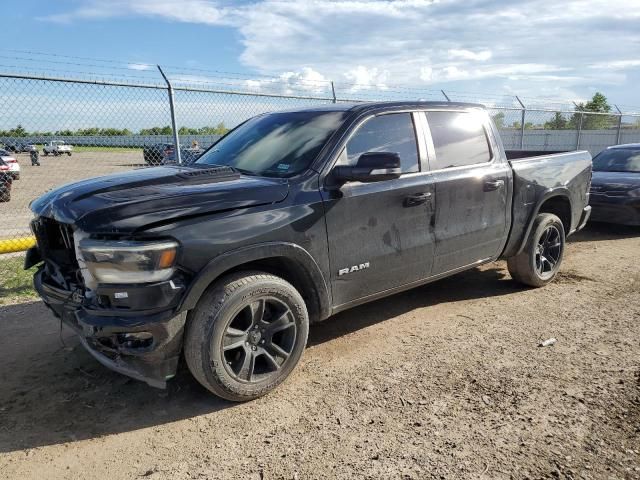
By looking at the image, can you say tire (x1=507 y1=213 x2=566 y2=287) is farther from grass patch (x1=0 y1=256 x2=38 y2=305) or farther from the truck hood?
grass patch (x1=0 y1=256 x2=38 y2=305)

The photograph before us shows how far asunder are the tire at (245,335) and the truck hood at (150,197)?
49 cm

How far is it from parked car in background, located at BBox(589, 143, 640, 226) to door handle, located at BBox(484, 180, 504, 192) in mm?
4568

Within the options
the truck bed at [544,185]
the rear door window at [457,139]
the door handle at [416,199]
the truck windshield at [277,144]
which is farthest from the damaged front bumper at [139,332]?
the truck bed at [544,185]

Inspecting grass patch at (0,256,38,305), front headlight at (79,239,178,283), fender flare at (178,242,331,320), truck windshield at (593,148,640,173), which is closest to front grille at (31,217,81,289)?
front headlight at (79,239,178,283)

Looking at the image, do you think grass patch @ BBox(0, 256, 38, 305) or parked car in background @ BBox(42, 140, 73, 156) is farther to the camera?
parked car in background @ BBox(42, 140, 73, 156)

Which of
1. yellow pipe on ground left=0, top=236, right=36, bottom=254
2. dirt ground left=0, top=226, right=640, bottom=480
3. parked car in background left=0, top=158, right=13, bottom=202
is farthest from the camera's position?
parked car in background left=0, top=158, right=13, bottom=202

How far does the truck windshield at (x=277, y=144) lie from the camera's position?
3.63 meters

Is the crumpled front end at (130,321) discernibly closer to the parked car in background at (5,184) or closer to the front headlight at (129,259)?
the front headlight at (129,259)

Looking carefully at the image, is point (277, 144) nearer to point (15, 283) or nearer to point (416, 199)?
point (416, 199)

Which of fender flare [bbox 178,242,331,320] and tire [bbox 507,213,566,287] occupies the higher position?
fender flare [bbox 178,242,331,320]

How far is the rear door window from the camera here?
4.25 m

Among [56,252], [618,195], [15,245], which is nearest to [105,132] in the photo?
[15,245]

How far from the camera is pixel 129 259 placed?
2.73 metres

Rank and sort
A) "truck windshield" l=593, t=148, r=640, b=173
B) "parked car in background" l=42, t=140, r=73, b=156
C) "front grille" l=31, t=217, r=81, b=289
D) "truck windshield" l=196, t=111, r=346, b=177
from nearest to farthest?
"front grille" l=31, t=217, r=81, b=289 < "truck windshield" l=196, t=111, r=346, b=177 < "truck windshield" l=593, t=148, r=640, b=173 < "parked car in background" l=42, t=140, r=73, b=156
